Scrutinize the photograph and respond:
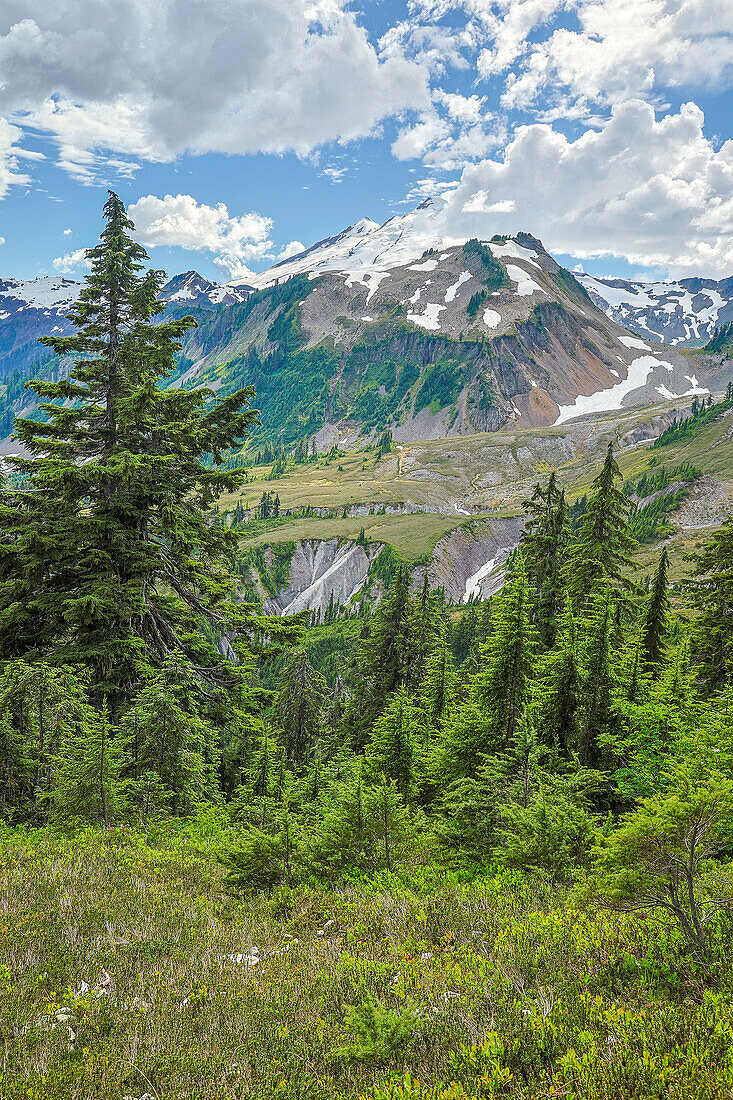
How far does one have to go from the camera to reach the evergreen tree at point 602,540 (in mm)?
21969

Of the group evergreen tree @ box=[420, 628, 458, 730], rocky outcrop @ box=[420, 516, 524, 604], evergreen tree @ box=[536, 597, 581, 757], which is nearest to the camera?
evergreen tree @ box=[536, 597, 581, 757]

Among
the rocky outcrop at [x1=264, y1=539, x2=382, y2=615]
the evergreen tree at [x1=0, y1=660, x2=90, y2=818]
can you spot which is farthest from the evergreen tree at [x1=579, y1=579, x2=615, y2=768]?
the rocky outcrop at [x1=264, y1=539, x2=382, y2=615]

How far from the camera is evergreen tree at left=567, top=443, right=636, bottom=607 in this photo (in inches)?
865

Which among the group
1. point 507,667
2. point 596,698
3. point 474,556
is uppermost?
point 507,667

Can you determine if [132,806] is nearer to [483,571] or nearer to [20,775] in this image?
[20,775]

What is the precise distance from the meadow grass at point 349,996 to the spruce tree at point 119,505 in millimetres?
6605

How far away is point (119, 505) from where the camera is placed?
1388 cm

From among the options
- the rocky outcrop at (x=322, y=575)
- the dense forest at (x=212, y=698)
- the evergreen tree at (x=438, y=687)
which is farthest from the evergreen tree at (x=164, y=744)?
the rocky outcrop at (x=322, y=575)

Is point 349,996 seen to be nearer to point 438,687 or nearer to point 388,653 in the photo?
point 438,687

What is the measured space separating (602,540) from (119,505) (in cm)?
1863

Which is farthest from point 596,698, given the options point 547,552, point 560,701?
point 547,552

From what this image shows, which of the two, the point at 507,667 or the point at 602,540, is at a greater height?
the point at 602,540

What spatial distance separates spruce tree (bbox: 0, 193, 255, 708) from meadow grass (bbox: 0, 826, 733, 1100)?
6.60 meters

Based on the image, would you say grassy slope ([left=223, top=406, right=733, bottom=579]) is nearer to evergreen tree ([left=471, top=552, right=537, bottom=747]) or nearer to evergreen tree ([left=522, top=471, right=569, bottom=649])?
evergreen tree ([left=522, top=471, right=569, bottom=649])
